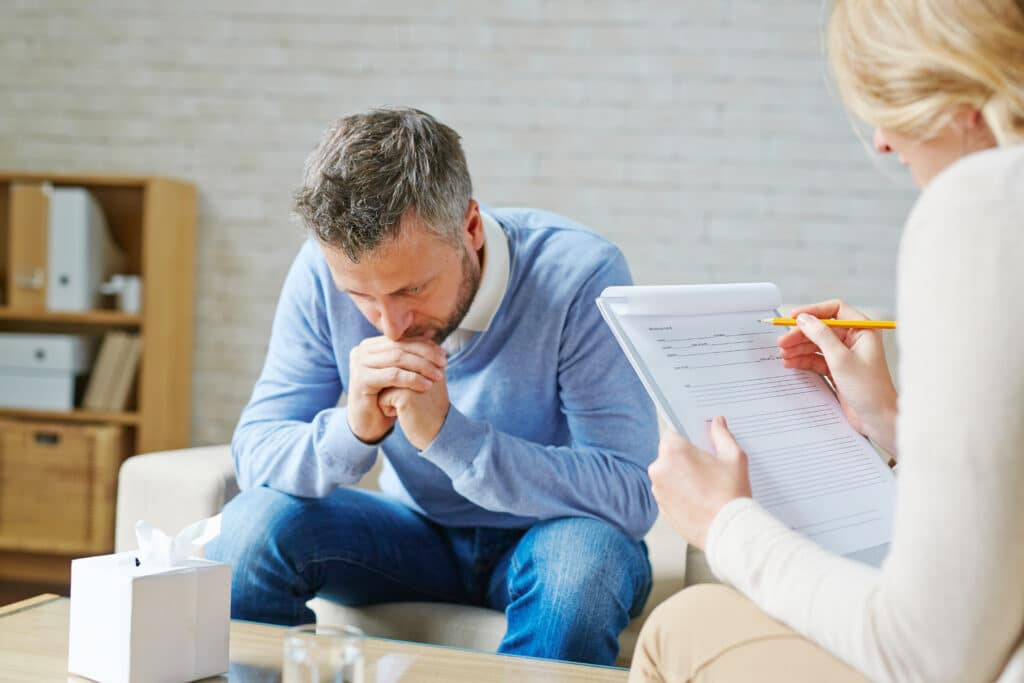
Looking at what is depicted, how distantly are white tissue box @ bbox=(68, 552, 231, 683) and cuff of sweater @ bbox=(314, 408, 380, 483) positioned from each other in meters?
0.34

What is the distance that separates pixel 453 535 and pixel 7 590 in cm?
203

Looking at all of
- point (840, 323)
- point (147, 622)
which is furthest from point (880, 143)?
point (147, 622)

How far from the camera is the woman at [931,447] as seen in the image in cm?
68

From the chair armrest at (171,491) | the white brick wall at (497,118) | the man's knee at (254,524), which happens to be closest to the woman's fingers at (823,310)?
the man's knee at (254,524)

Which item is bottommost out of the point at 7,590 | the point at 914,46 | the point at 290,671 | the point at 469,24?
the point at 7,590

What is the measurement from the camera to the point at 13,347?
3.21 m

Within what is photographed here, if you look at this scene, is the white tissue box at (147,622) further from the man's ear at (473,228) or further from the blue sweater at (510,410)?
the man's ear at (473,228)

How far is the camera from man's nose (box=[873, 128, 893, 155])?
86 centimetres

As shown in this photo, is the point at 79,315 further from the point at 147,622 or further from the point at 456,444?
the point at 147,622

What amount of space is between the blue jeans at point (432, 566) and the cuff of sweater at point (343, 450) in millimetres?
104

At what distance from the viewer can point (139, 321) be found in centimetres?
326

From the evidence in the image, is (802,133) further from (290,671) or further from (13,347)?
(290,671)

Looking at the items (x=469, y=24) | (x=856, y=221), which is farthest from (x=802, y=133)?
(x=469, y=24)

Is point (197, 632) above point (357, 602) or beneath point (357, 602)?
above
